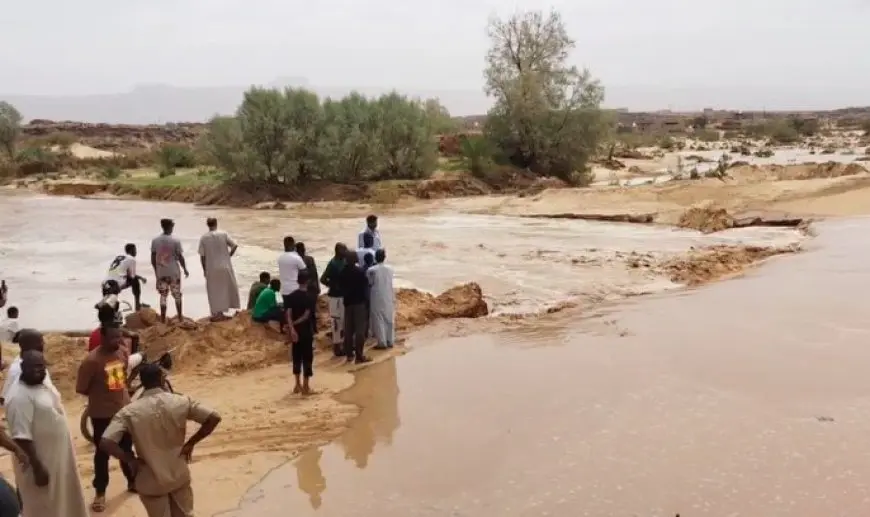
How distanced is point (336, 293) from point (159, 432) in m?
5.60

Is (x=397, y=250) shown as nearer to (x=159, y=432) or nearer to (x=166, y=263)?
(x=166, y=263)

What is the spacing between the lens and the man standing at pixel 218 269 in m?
12.2

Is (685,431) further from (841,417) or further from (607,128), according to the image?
Answer: (607,128)

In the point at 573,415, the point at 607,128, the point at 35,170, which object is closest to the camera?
the point at 573,415

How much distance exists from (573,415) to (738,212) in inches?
783

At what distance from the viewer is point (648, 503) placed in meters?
6.82

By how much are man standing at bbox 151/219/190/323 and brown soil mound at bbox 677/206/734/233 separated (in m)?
16.4

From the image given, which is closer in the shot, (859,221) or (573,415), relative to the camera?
(573,415)

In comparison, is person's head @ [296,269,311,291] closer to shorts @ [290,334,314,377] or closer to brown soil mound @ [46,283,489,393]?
shorts @ [290,334,314,377]

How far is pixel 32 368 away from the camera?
5.42 metres

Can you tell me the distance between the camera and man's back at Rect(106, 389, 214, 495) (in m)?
5.26

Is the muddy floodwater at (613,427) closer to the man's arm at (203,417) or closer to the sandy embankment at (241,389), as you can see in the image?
the sandy embankment at (241,389)

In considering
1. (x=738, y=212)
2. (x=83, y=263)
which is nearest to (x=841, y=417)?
(x=83, y=263)


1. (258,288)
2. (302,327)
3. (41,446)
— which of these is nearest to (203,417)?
(41,446)
